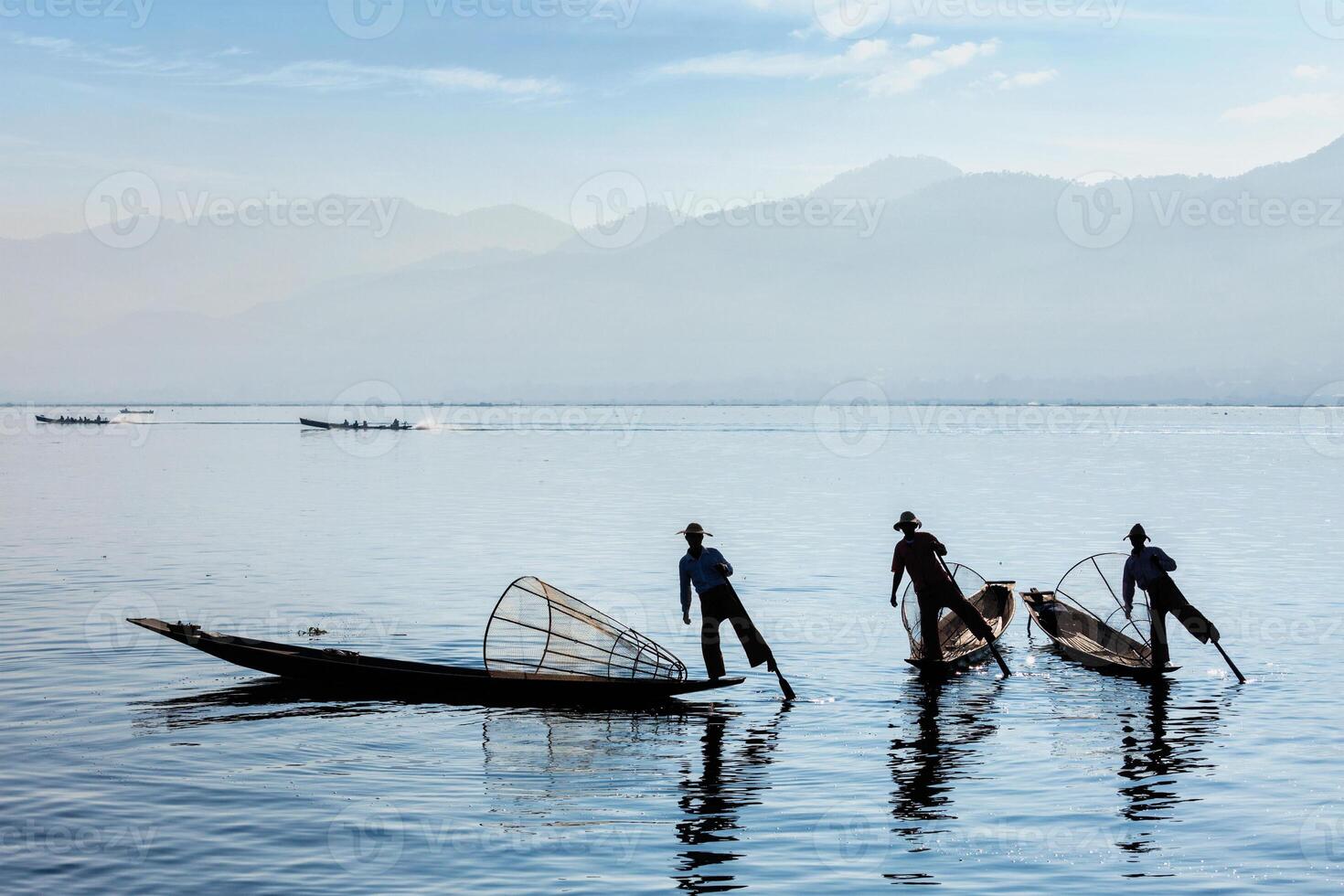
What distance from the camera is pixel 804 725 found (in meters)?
19.9

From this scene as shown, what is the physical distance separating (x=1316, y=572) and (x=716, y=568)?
25.5 meters

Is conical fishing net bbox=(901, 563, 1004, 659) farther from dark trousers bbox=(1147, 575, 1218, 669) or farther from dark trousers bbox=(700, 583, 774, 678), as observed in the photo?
dark trousers bbox=(700, 583, 774, 678)

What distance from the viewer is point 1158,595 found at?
76.1 feet

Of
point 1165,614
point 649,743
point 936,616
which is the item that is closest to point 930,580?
point 936,616

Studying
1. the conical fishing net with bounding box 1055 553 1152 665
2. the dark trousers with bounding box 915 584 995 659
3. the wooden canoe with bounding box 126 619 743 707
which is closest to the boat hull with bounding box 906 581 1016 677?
the dark trousers with bounding box 915 584 995 659

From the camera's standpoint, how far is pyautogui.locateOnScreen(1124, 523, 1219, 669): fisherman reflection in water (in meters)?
Answer: 23.0

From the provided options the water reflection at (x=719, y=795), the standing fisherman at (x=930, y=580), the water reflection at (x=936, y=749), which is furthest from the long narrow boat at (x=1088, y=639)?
the water reflection at (x=719, y=795)

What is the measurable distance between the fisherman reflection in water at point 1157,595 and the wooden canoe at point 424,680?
25.4ft

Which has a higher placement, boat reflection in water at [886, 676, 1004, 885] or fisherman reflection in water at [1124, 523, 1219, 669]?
fisherman reflection in water at [1124, 523, 1219, 669]

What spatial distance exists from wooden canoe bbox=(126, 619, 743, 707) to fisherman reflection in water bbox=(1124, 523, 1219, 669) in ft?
25.4

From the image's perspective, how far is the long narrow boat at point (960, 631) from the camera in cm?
2405

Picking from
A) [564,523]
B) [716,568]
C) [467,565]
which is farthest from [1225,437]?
[716,568]

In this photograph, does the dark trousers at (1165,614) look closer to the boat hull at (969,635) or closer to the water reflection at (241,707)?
the boat hull at (969,635)

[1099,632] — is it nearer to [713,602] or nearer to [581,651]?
[713,602]
